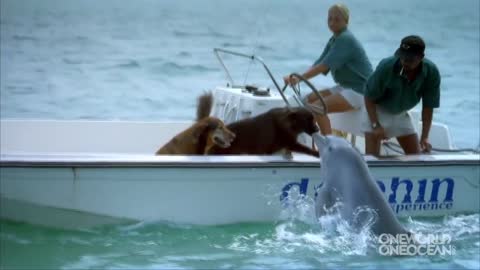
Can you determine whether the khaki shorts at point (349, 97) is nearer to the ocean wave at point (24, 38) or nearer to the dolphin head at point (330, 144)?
the dolphin head at point (330, 144)

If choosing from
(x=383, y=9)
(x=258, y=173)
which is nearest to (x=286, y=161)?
(x=258, y=173)

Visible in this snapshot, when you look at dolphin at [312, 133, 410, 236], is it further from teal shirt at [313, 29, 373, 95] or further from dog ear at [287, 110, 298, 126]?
teal shirt at [313, 29, 373, 95]

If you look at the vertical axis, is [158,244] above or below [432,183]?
below

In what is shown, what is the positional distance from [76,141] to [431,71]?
3241 millimetres

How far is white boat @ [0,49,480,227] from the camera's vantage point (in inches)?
270

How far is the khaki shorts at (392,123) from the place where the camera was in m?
7.50

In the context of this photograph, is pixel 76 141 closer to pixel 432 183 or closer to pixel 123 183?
pixel 123 183

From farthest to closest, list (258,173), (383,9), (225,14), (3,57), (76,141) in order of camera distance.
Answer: (383,9) < (225,14) < (3,57) < (76,141) < (258,173)

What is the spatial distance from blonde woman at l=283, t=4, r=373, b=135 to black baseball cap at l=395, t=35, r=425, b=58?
2.26 ft

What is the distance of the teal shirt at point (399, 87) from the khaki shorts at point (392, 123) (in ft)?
0.21

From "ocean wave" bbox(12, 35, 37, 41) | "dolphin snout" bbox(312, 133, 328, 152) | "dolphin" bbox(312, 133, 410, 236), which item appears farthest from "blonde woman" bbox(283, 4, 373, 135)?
"ocean wave" bbox(12, 35, 37, 41)

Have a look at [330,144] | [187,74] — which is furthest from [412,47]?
[187,74]

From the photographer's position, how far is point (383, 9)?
50406 millimetres

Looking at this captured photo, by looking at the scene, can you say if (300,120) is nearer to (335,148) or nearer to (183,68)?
(335,148)
